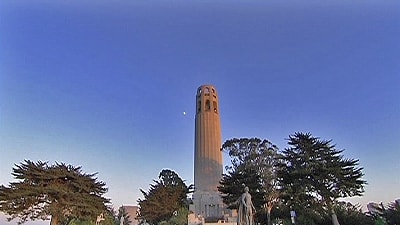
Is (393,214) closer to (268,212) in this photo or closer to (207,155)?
(268,212)

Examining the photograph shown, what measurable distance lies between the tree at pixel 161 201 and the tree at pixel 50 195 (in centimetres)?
745

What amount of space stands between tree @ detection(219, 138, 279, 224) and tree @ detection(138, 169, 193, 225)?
480 centimetres

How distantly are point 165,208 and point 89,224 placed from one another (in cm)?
981

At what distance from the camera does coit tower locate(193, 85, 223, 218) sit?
36591mm

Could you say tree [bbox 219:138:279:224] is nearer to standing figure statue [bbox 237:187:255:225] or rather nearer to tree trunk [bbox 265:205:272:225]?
tree trunk [bbox 265:205:272:225]

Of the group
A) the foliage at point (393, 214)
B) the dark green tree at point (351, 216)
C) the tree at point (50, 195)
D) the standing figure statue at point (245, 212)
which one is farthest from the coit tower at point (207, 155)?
the standing figure statue at point (245, 212)

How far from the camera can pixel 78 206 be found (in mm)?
22672

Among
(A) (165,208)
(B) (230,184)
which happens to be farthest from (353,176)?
(A) (165,208)

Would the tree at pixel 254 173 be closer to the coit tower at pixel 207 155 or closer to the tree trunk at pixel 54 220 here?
the coit tower at pixel 207 155

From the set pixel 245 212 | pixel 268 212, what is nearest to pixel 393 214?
pixel 245 212

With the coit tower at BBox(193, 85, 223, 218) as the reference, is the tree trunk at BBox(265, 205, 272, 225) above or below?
below

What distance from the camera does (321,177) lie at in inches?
821

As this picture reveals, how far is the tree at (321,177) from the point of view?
20.7 metres

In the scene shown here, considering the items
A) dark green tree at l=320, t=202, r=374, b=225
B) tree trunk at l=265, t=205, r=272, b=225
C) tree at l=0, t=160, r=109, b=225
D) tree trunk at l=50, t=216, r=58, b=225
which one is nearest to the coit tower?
tree trunk at l=265, t=205, r=272, b=225
